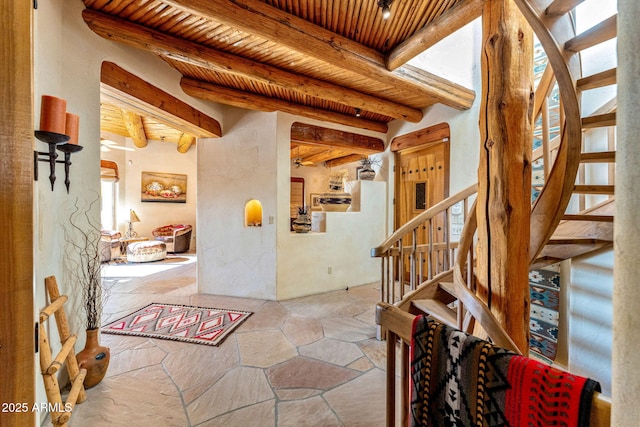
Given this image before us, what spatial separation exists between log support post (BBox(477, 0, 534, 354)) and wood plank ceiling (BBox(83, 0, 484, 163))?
55 centimetres

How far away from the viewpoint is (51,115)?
1482mm

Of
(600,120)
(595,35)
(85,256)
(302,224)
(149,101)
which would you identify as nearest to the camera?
(595,35)

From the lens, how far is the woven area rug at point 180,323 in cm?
266

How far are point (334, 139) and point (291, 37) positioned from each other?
7.70 ft

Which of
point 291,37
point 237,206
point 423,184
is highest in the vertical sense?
point 291,37

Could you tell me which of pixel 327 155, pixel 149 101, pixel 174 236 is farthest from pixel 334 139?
pixel 174 236

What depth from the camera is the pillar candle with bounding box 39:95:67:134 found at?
4.81ft

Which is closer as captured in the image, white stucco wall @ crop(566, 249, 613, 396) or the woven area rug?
white stucco wall @ crop(566, 249, 613, 396)

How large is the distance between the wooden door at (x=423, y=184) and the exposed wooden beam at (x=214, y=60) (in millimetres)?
1064

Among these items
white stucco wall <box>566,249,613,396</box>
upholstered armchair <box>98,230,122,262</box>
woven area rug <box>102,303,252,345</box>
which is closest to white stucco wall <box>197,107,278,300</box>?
woven area rug <box>102,303,252,345</box>

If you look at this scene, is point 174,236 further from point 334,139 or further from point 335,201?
point 334,139

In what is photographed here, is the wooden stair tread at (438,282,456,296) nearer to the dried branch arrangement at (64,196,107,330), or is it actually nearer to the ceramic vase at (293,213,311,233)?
the ceramic vase at (293,213,311,233)

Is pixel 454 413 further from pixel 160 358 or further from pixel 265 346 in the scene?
pixel 160 358

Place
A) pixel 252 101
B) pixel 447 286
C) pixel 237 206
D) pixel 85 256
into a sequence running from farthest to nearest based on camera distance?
1. pixel 237 206
2. pixel 252 101
3. pixel 447 286
4. pixel 85 256
